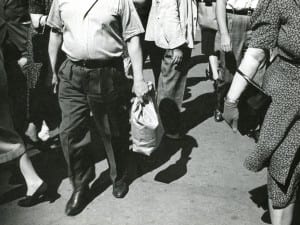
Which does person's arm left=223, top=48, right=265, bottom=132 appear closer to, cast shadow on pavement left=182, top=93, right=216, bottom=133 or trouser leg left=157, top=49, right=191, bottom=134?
trouser leg left=157, top=49, right=191, bottom=134

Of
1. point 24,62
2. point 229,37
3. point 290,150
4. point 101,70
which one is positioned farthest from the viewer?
point 229,37

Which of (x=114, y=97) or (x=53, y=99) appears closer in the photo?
(x=114, y=97)

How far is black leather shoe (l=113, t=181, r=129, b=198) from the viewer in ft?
15.0

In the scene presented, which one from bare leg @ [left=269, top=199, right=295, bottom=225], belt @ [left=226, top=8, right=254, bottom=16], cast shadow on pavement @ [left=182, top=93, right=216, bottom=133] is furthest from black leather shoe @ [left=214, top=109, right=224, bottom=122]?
bare leg @ [left=269, top=199, right=295, bottom=225]

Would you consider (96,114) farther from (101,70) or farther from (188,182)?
(188,182)

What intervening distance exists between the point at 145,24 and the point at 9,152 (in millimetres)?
2682

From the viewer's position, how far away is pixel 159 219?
4.18 meters

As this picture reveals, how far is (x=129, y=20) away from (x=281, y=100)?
1.40m

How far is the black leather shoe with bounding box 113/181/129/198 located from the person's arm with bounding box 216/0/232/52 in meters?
1.95

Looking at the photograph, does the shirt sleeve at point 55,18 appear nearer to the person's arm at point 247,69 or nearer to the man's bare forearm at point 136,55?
the man's bare forearm at point 136,55

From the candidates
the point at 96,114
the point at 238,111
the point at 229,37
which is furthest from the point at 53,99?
the point at 238,111

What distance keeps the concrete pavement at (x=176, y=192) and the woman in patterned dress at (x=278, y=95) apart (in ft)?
2.70

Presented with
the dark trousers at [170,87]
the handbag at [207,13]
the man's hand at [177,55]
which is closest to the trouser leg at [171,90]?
the dark trousers at [170,87]

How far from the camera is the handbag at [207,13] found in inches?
252
